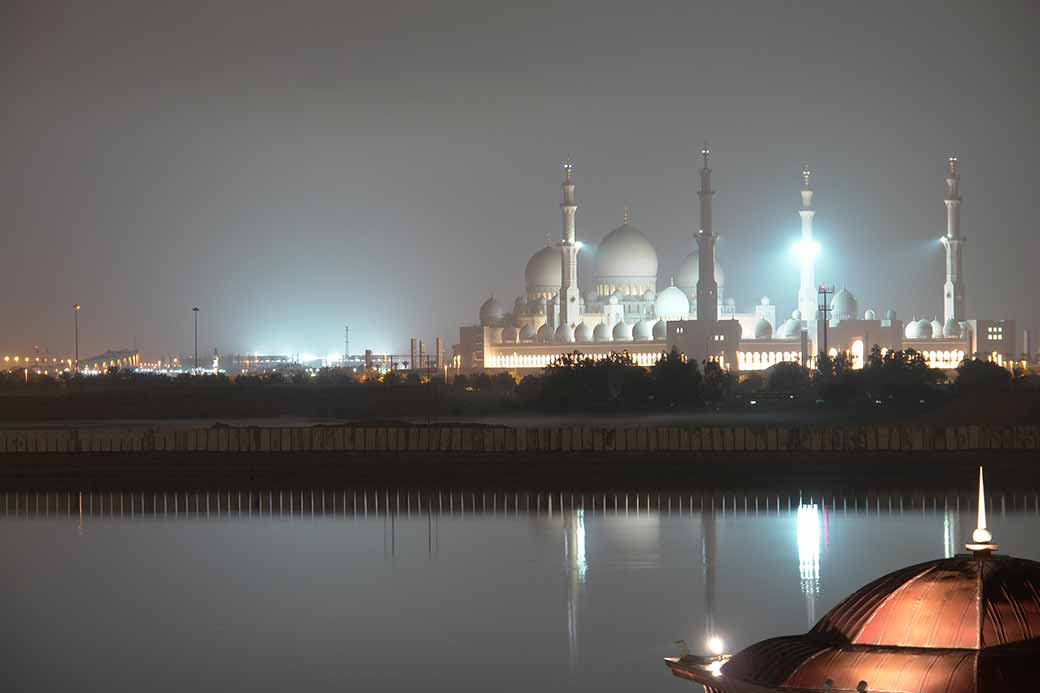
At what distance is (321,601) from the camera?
81.5ft

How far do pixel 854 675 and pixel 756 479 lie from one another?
32897 mm

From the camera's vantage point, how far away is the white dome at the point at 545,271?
378 feet

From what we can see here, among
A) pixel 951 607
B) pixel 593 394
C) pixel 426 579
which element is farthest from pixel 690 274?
pixel 951 607

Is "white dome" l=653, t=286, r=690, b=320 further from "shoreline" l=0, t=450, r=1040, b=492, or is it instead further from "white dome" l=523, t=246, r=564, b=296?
"shoreline" l=0, t=450, r=1040, b=492

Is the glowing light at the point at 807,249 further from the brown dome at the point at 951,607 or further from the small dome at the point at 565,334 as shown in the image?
the brown dome at the point at 951,607

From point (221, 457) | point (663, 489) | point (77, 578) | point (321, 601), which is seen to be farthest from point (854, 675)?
point (221, 457)

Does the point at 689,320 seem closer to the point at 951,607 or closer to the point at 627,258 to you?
the point at 627,258

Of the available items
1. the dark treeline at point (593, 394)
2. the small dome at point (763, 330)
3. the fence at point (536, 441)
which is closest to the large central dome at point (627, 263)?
the small dome at point (763, 330)

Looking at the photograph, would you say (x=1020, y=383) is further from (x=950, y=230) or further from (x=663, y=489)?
→ (x=663, y=489)

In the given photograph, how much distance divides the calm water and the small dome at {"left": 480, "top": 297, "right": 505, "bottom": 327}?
3053 inches

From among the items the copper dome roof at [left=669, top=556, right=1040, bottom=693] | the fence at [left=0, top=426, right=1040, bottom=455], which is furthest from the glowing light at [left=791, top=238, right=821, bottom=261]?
the copper dome roof at [left=669, top=556, right=1040, bottom=693]

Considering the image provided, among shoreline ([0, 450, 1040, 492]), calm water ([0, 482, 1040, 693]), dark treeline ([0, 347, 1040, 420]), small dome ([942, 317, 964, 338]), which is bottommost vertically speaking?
calm water ([0, 482, 1040, 693])

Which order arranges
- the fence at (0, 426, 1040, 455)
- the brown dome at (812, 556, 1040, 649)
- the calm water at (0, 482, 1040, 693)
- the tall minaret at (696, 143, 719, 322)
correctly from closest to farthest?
1. the brown dome at (812, 556, 1040, 649)
2. the calm water at (0, 482, 1040, 693)
3. the fence at (0, 426, 1040, 455)
4. the tall minaret at (696, 143, 719, 322)

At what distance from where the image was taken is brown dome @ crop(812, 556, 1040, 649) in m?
9.01
